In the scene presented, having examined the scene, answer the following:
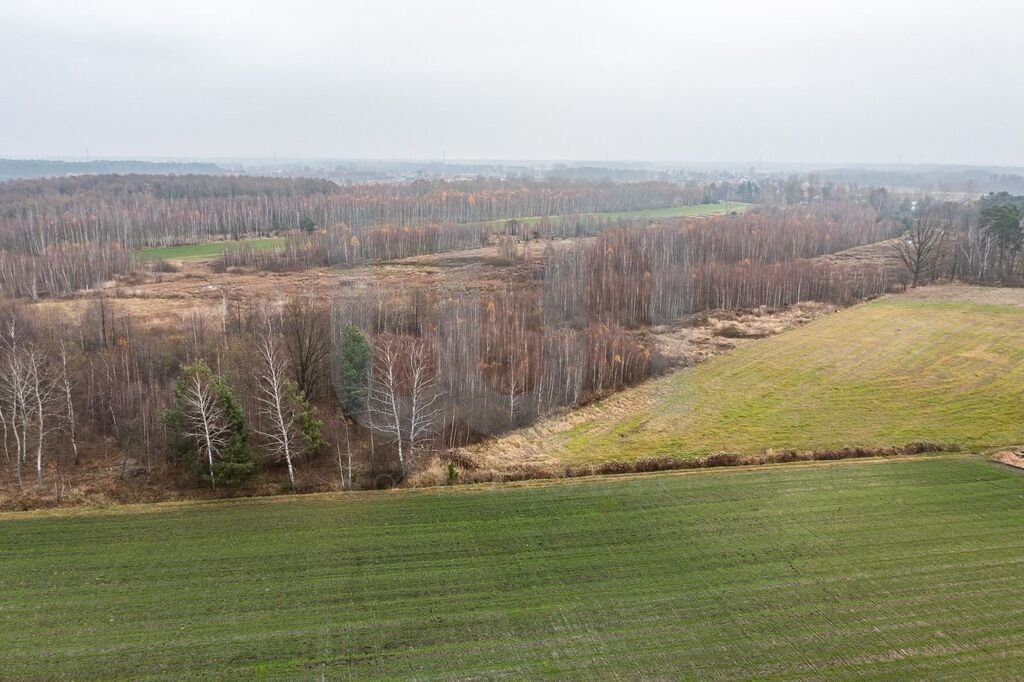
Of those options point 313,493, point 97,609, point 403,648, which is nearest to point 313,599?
point 403,648

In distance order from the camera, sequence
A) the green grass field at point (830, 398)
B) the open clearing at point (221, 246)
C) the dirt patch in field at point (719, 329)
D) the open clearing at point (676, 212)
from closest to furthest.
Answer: the green grass field at point (830, 398)
the dirt patch in field at point (719, 329)
the open clearing at point (221, 246)
the open clearing at point (676, 212)

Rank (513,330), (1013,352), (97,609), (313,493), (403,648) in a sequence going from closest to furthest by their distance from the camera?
(403,648)
(97,609)
(313,493)
(513,330)
(1013,352)

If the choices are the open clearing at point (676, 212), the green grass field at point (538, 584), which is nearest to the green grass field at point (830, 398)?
the green grass field at point (538, 584)

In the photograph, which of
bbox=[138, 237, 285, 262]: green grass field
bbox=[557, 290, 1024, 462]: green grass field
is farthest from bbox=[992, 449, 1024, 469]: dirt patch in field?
bbox=[138, 237, 285, 262]: green grass field

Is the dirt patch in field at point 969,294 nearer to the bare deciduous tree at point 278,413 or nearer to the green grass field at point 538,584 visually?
the green grass field at point 538,584

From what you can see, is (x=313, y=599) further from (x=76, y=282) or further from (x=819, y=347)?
(x=76, y=282)

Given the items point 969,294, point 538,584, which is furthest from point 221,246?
point 969,294
